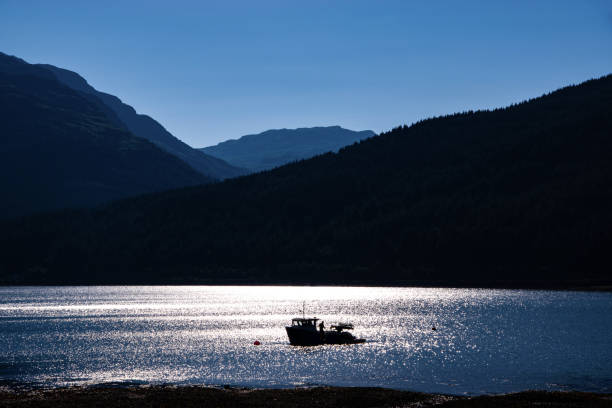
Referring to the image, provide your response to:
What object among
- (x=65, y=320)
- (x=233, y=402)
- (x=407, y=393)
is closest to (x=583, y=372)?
(x=407, y=393)

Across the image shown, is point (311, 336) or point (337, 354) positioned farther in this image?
point (311, 336)

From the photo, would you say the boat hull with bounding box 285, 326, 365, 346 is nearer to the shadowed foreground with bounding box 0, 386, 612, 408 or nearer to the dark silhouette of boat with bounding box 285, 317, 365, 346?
the dark silhouette of boat with bounding box 285, 317, 365, 346

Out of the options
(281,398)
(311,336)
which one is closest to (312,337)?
(311,336)

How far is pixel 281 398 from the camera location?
68438 millimetres

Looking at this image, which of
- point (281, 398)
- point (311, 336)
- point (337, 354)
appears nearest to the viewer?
point (281, 398)

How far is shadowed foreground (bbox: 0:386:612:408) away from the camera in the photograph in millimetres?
64375

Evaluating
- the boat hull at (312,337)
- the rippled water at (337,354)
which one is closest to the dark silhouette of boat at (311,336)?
the boat hull at (312,337)

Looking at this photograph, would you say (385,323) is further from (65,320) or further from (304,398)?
(304,398)

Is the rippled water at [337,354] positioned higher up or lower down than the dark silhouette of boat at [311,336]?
lower down

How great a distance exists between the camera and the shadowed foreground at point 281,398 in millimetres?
64375

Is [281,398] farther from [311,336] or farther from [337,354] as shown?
[311,336]

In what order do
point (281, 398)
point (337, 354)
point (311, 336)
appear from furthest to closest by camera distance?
1. point (311, 336)
2. point (337, 354)
3. point (281, 398)

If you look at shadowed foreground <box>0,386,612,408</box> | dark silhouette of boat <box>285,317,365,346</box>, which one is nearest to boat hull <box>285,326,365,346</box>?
dark silhouette of boat <box>285,317,365,346</box>

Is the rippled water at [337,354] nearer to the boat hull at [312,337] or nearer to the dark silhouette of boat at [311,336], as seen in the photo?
the boat hull at [312,337]
